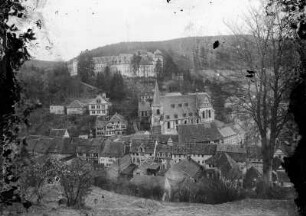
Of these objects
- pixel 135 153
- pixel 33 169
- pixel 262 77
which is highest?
pixel 262 77

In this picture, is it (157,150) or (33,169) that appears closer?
(33,169)

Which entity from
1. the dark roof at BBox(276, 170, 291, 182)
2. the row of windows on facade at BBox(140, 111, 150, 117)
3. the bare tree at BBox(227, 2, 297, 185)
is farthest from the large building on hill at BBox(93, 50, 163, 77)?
the bare tree at BBox(227, 2, 297, 185)

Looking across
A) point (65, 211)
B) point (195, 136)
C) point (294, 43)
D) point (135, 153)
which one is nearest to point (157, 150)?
point (135, 153)

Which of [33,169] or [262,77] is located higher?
[262,77]

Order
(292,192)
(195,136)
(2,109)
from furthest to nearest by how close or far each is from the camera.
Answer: (195,136)
(292,192)
(2,109)

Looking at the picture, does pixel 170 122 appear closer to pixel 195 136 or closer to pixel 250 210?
pixel 195 136

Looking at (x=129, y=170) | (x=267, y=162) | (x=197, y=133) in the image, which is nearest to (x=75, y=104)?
(x=197, y=133)
